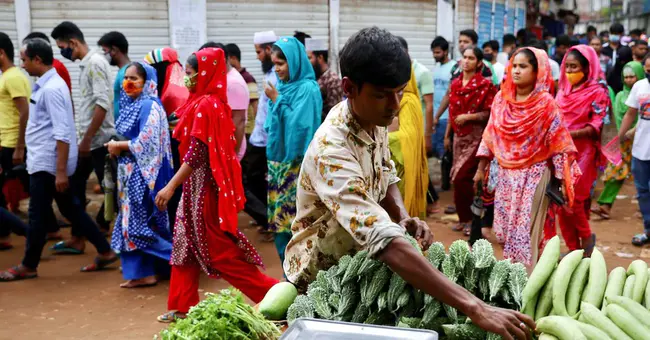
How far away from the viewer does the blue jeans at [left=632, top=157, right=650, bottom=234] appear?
7.44m

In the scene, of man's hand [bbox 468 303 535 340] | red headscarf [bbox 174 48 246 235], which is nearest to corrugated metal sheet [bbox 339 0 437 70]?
red headscarf [bbox 174 48 246 235]

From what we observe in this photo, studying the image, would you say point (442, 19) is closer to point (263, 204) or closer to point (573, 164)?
point (263, 204)

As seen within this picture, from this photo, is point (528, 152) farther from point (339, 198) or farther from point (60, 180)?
point (60, 180)

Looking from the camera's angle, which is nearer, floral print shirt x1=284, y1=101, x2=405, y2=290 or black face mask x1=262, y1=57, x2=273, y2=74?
floral print shirt x1=284, y1=101, x2=405, y2=290

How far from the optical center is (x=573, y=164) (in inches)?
214

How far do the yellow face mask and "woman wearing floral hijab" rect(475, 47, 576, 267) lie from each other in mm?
1354

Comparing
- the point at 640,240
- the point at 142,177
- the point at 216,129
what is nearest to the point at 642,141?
the point at 640,240

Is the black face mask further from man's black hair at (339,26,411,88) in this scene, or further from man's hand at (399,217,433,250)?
man's black hair at (339,26,411,88)

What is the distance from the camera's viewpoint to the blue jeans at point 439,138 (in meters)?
10.0

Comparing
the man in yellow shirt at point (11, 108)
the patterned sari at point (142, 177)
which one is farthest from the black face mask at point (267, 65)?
the man in yellow shirt at point (11, 108)

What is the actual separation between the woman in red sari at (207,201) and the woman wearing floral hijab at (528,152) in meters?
2.06

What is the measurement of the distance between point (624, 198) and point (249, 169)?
5.65 meters

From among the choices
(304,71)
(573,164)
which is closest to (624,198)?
(573,164)

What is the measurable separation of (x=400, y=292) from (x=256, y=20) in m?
9.58
